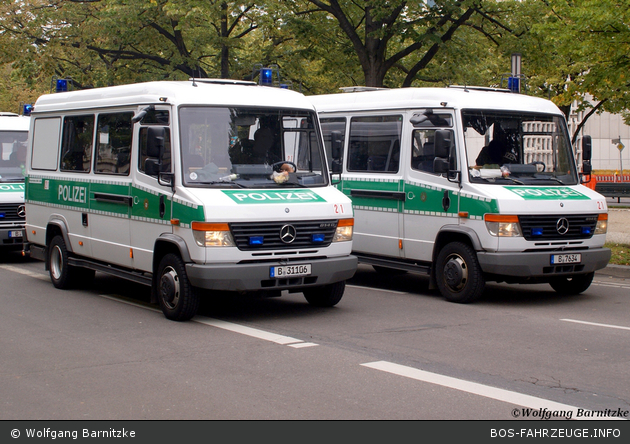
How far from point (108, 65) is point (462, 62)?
12.2 meters

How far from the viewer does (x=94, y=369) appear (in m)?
6.92

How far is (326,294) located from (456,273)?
1.71m

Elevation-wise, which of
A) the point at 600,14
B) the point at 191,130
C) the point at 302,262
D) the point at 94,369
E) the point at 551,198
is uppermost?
the point at 600,14

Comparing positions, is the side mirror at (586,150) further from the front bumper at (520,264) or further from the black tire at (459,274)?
the black tire at (459,274)

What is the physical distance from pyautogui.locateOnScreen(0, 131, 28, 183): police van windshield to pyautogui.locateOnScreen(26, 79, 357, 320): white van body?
5035mm

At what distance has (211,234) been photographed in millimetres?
8680

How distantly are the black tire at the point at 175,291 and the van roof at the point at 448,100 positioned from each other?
4.10m

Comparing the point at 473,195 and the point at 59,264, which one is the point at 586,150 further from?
the point at 59,264

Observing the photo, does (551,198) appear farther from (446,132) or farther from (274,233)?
(274,233)

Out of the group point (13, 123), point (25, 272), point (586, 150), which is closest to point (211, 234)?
point (586, 150)

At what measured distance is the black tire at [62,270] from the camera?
1170cm

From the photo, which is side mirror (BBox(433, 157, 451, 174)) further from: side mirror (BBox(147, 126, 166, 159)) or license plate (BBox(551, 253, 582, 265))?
side mirror (BBox(147, 126, 166, 159))

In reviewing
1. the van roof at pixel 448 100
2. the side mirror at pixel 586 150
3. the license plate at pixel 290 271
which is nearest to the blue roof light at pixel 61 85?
the van roof at pixel 448 100

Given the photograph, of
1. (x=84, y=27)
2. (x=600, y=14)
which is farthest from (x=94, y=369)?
(x=84, y=27)
